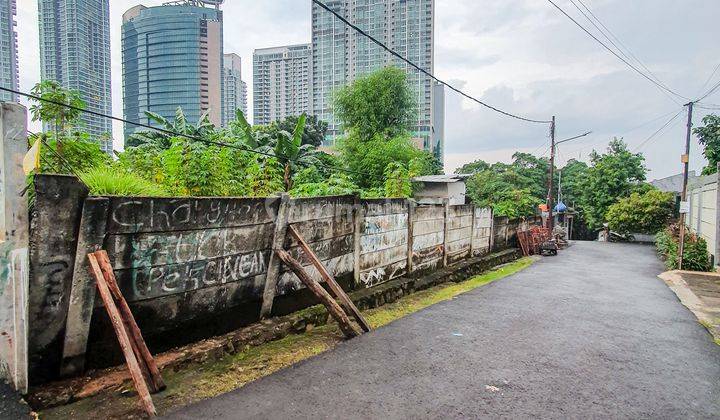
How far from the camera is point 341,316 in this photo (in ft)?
16.3

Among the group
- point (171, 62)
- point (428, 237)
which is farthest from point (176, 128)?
point (171, 62)

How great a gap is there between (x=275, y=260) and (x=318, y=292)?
0.66 metres

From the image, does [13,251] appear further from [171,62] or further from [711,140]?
[171,62]

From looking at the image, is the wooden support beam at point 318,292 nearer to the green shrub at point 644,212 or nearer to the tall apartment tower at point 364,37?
the green shrub at point 644,212

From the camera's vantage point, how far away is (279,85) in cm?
5500

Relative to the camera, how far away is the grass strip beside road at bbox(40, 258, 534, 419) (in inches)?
118

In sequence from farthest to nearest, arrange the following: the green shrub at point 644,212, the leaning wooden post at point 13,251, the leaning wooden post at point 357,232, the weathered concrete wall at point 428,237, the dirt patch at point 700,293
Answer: the green shrub at point 644,212, the weathered concrete wall at point 428,237, the leaning wooden post at point 357,232, the dirt patch at point 700,293, the leaning wooden post at point 13,251

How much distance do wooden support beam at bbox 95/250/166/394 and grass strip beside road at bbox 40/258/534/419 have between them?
0.13m

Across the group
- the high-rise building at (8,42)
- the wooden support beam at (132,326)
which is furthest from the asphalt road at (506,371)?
the high-rise building at (8,42)

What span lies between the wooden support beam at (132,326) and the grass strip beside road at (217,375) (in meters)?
0.13

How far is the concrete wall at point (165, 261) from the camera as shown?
3053 millimetres

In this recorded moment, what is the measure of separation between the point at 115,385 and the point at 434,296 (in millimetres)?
5801

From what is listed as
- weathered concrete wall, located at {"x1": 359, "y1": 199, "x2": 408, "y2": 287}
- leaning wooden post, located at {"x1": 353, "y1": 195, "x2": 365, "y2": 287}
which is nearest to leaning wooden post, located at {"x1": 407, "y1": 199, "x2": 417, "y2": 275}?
weathered concrete wall, located at {"x1": 359, "y1": 199, "x2": 408, "y2": 287}

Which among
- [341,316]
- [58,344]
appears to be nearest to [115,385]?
[58,344]
